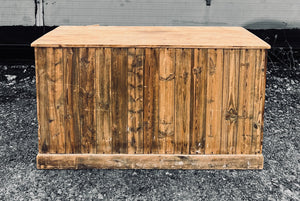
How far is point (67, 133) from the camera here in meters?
3.94

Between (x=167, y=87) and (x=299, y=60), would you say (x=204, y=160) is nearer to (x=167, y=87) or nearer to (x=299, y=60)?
(x=167, y=87)

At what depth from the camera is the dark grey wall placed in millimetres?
7176

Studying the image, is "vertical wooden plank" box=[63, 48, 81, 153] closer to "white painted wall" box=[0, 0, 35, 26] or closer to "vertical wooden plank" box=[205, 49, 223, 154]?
"vertical wooden plank" box=[205, 49, 223, 154]

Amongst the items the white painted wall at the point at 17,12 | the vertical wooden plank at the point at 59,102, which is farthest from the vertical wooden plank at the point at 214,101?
the white painted wall at the point at 17,12

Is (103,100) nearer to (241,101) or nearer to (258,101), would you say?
(241,101)

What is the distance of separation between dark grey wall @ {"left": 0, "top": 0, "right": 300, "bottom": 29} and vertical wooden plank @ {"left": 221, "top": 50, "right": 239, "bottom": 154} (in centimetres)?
361

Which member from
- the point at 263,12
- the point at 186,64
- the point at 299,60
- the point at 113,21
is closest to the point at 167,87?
the point at 186,64

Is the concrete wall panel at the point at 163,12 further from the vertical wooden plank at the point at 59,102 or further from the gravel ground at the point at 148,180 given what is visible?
the vertical wooden plank at the point at 59,102

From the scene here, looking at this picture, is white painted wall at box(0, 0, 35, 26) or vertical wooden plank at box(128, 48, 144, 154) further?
white painted wall at box(0, 0, 35, 26)

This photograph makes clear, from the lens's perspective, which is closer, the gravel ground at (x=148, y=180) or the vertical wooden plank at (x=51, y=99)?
the gravel ground at (x=148, y=180)

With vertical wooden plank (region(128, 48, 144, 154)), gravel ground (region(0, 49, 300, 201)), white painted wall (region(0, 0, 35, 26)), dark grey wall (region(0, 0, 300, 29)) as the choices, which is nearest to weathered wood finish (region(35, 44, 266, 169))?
vertical wooden plank (region(128, 48, 144, 154))

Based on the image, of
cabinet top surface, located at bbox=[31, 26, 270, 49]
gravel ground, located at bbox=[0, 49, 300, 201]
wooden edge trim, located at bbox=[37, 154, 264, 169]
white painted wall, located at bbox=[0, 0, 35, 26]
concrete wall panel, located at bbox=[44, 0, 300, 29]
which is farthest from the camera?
white painted wall, located at bbox=[0, 0, 35, 26]

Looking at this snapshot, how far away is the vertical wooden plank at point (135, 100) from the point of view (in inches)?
147

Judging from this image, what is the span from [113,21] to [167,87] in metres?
3.79
